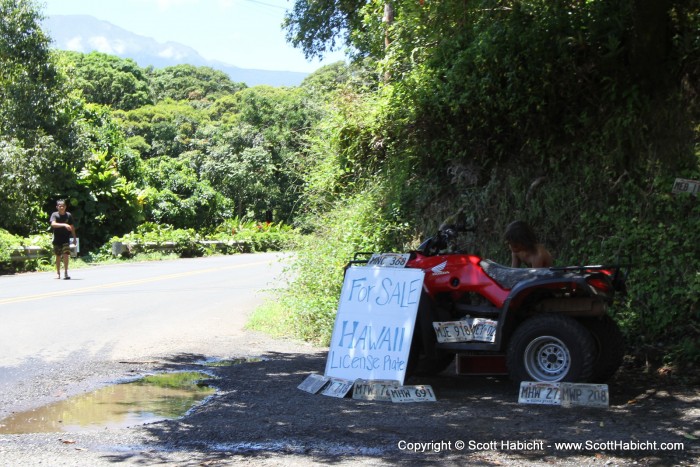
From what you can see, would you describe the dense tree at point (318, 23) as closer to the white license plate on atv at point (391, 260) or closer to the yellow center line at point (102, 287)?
the yellow center line at point (102, 287)

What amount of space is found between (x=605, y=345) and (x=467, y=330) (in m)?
1.25

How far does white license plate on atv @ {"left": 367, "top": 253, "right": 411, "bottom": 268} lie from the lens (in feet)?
26.0

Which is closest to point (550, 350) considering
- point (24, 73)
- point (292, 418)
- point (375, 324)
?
point (375, 324)

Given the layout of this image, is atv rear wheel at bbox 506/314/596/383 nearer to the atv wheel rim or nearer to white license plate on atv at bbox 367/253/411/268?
the atv wheel rim

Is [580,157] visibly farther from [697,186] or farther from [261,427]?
[261,427]

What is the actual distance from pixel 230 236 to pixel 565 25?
28.3 m

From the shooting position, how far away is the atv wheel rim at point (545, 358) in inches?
278

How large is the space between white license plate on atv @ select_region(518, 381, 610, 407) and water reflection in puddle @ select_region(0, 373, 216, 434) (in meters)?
2.98

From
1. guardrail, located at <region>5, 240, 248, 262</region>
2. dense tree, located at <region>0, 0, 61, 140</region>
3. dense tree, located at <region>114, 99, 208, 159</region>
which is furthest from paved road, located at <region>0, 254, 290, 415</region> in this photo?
dense tree, located at <region>114, 99, 208, 159</region>

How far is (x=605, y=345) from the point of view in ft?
23.5

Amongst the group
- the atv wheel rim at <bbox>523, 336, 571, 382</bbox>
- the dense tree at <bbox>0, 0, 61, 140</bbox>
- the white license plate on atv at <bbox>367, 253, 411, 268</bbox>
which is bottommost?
the atv wheel rim at <bbox>523, 336, 571, 382</bbox>

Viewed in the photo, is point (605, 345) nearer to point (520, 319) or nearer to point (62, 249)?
point (520, 319)

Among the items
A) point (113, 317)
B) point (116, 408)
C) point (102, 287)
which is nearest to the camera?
point (116, 408)

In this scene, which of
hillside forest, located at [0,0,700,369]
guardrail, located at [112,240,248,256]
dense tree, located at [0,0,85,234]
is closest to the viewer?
hillside forest, located at [0,0,700,369]
